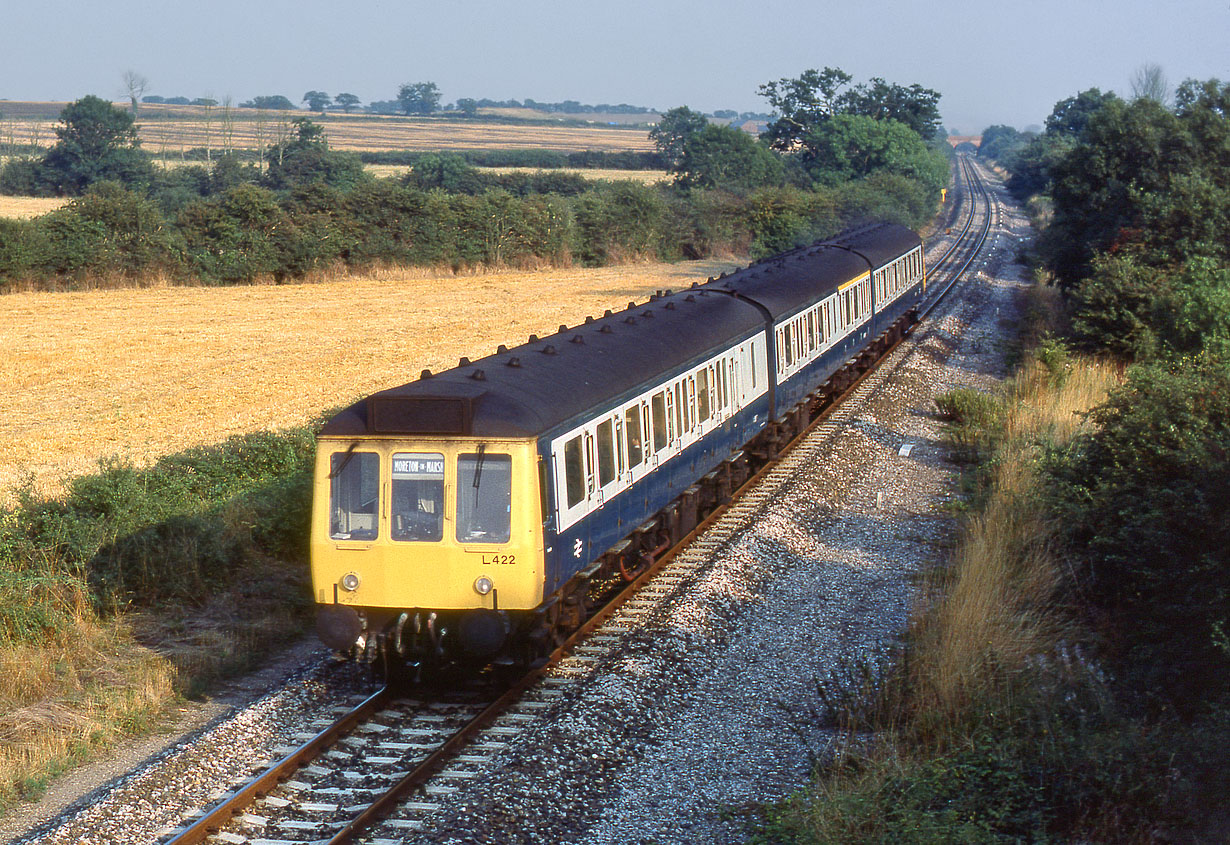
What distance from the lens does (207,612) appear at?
1235cm

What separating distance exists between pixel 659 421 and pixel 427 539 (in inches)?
170

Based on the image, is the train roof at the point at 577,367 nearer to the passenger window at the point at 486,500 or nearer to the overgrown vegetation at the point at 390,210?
the passenger window at the point at 486,500

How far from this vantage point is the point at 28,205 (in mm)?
67312

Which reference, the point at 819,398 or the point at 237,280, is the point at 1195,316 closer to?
the point at 819,398

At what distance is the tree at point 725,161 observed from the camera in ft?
258

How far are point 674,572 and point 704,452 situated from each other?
6.07 ft

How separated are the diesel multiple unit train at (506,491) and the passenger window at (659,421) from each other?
1.3 inches

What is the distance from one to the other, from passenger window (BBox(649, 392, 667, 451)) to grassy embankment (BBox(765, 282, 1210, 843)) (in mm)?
3187

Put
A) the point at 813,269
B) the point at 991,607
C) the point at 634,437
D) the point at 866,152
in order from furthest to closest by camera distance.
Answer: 1. the point at 866,152
2. the point at 813,269
3. the point at 634,437
4. the point at 991,607

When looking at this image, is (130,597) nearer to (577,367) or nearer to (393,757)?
(393,757)

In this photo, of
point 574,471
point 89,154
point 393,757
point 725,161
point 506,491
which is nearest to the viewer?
point 393,757

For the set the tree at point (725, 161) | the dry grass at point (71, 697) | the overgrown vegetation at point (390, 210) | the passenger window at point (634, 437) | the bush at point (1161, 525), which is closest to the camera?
the bush at point (1161, 525)

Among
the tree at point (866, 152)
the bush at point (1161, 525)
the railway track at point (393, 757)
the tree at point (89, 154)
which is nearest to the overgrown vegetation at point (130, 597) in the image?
the railway track at point (393, 757)

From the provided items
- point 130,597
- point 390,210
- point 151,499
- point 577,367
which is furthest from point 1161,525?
point 390,210
